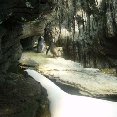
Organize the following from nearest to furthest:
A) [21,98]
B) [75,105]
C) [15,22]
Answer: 1. [21,98]
2. [15,22]
3. [75,105]

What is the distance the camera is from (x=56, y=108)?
147 inches

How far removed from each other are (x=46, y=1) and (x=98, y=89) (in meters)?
2.00

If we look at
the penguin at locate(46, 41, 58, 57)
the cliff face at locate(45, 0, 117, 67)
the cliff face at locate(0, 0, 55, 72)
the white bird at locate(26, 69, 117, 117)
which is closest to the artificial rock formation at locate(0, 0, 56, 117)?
the cliff face at locate(0, 0, 55, 72)

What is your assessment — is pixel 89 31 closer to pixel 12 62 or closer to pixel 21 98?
pixel 12 62

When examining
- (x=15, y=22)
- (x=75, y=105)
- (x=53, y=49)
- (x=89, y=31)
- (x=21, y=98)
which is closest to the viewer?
(x=21, y=98)

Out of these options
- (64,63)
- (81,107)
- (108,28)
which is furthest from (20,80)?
(108,28)

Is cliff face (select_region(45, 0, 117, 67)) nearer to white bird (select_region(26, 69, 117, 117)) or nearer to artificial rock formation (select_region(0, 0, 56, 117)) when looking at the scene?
white bird (select_region(26, 69, 117, 117))

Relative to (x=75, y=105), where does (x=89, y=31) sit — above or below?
above

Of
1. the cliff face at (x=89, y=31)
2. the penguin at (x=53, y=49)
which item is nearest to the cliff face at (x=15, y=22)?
the penguin at (x=53, y=49)

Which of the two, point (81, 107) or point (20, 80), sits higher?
point (20, 80)

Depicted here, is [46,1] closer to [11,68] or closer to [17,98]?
[17,98]

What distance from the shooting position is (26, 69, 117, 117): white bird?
3744 millimetres

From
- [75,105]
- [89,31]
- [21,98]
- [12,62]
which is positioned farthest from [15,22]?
[89,31]

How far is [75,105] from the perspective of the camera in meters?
3.91
